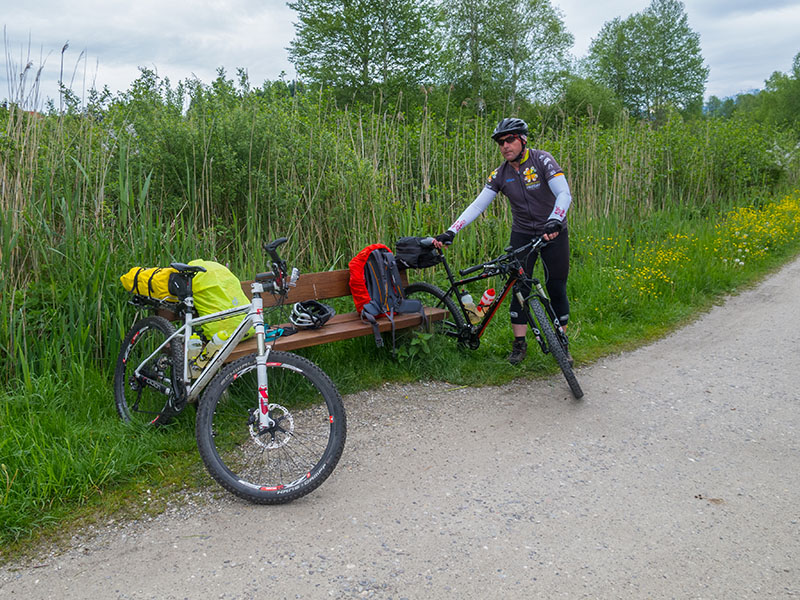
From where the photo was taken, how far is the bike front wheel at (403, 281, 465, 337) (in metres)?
5.34

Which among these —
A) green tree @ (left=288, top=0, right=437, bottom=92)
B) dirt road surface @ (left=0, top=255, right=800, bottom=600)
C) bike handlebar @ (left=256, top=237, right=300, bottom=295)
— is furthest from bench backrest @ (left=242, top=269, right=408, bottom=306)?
green tree @ (left=288, top=0, right=437, bottom=92)

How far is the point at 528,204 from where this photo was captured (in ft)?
16.6

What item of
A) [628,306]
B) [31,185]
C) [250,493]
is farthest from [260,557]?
[628,306]

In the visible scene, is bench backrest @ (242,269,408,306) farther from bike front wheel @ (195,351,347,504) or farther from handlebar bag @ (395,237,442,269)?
bike front wheel @ (195,351,347,504)

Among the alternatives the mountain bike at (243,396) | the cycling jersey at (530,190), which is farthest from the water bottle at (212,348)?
the cycling jersey at (530,190)

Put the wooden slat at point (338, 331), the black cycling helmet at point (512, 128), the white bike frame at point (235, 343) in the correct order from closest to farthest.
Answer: the white bike frame at point (235, 343)
the wooden slat at point (338, 331)
the black cycling helmet at point (512, 128)

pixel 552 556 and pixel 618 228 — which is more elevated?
pixel 618 228

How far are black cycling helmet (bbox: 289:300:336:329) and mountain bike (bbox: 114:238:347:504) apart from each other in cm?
40

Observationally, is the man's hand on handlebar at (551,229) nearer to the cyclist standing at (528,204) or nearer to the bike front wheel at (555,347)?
the cyclist standing at (528,204)

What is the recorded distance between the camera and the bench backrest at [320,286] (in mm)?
4879

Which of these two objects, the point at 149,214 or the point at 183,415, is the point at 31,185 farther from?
the point at 183,415

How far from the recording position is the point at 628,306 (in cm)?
678

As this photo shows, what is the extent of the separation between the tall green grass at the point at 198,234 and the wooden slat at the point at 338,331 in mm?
302

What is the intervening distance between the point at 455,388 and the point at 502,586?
2427mm
